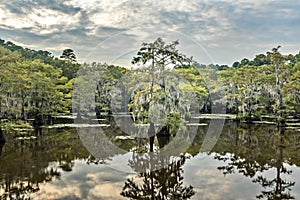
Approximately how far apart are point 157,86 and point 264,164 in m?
7.66

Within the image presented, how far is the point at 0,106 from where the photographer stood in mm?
15031

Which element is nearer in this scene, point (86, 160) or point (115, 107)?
point (86, 160)

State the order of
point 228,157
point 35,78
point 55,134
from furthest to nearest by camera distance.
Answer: point 35,78
point 55,134
point 228,157

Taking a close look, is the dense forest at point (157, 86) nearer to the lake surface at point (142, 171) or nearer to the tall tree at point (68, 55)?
the lake surface at point (142, 171)

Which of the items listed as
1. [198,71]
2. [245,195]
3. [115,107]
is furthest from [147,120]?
[198,71]

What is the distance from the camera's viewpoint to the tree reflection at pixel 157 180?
7.27 metres

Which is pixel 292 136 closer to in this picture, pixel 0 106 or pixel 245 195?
pixel 245 195

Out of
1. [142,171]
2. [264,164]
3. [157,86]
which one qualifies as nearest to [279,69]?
[157,86]

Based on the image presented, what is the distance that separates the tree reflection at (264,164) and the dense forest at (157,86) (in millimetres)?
4282

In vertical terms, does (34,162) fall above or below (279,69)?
below

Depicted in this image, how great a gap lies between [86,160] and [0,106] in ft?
21.6

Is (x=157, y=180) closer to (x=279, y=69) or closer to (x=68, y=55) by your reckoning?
(x=279, y=69)

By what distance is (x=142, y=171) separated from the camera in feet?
30.5

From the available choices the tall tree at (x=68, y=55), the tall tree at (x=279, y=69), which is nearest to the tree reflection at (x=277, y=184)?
the tall tree at (x=279, y=69)
